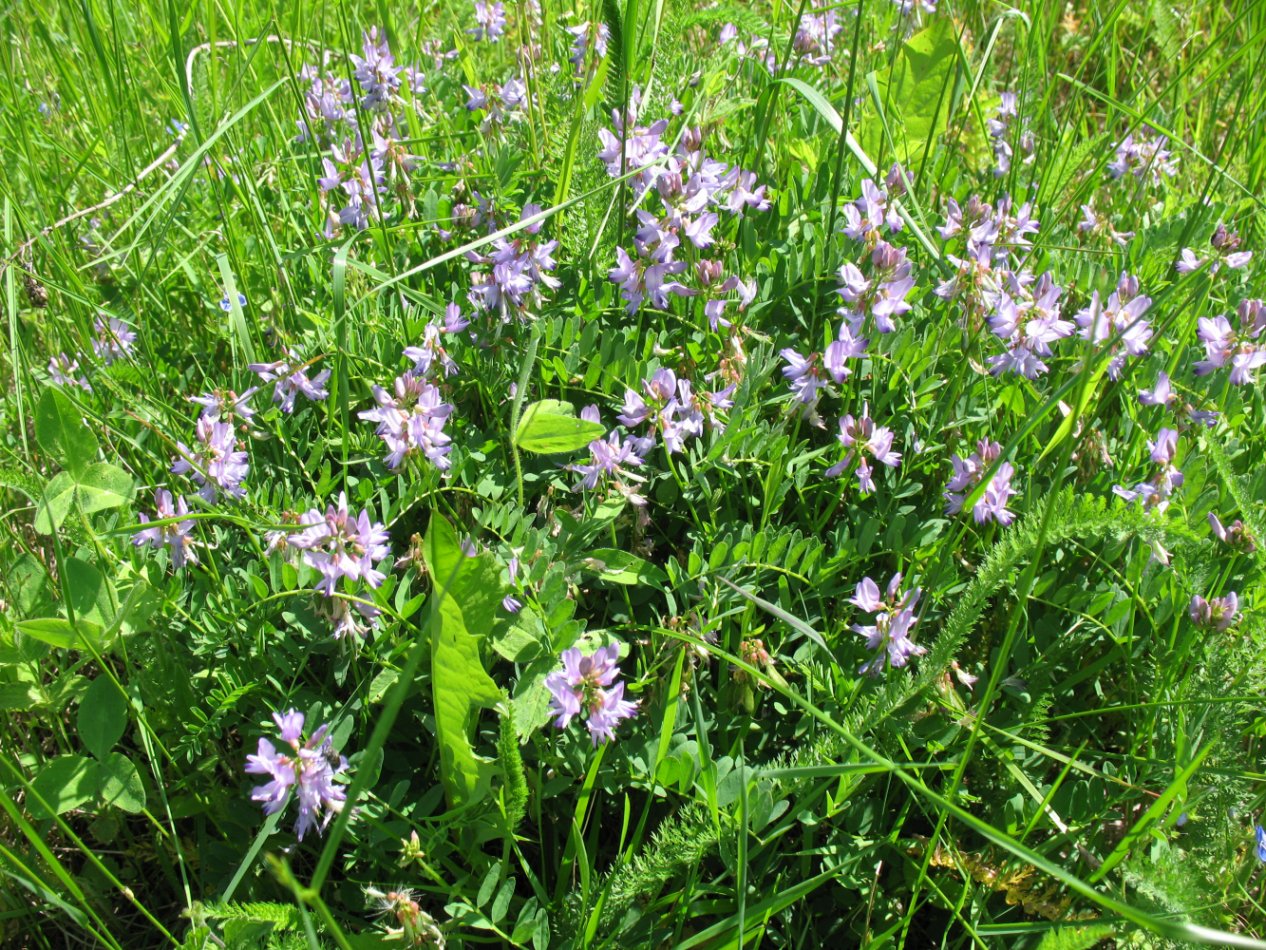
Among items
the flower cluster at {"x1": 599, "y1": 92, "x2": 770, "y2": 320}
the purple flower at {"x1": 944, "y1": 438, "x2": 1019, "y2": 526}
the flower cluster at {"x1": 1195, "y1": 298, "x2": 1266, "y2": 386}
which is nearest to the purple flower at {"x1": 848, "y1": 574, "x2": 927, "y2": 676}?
the purple flower at {"x1": 944, "y1": 438, "x2": 1019, "y2": 526}

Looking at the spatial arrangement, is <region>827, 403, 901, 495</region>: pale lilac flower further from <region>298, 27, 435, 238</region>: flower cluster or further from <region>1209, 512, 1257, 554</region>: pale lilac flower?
<region>298, 27, 435, 238</region>: flower cluster

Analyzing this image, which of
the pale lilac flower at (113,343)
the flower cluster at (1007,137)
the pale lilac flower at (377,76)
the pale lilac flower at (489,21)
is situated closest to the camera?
the pale lilac flower at (113,343)

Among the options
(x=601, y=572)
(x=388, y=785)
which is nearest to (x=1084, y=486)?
(x=601, y=572)

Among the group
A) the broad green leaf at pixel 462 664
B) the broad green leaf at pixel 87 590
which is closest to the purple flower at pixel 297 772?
the broad green leaf at pixel 462 664

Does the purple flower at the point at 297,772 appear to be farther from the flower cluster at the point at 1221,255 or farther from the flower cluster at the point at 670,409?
the flower cluster at the point at 1221,255

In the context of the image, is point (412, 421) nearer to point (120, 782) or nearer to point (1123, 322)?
point (120, 782)

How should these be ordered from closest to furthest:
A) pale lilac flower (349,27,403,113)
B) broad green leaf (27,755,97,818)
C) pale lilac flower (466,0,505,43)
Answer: broad green leaf (27,755,97,818) < pale lilac flower (349,27,403,113) < pale lilac flower (466,0,505,43)

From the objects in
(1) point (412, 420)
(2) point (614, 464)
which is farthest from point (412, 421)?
(2) point (614, 464)
